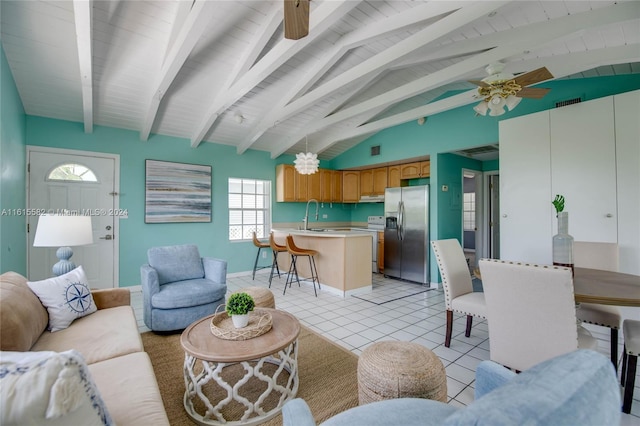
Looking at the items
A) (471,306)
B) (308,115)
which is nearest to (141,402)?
(471,306)

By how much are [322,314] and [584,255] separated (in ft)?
8.90

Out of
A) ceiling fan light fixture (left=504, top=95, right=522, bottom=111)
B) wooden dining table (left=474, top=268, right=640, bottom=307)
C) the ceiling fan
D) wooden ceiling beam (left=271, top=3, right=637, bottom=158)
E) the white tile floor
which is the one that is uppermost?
wooden ceiling beam (left=271, top=3, right=637, bottom=158)

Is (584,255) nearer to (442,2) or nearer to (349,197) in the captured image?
(442,2)

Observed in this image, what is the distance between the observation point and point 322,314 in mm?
3449

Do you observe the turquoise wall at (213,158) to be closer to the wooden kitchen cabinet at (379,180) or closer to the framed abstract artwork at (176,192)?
the framed abstract artwork at (176,192)

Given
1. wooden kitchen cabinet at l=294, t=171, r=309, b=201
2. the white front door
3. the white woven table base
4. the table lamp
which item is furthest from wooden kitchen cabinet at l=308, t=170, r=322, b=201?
the white woven table base

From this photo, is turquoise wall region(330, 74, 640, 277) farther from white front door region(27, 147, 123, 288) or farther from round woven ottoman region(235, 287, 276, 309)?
white front door region(27, 147, 123, 288)

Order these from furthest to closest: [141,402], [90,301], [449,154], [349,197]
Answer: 1. [349,197]
2. [449,154]
3. [90,301]
4. [141,402]

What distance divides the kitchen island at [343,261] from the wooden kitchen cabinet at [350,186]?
2381 millimetres

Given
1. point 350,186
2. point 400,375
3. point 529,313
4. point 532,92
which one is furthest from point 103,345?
point 350,186

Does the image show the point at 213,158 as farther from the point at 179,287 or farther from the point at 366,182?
the point at 366,182

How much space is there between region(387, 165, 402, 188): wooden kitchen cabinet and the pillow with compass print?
16.8ft

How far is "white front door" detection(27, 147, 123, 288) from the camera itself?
12.6 feet

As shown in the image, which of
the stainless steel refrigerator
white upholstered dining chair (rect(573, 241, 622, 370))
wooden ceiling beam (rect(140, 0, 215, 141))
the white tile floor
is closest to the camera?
white upholstered dining chair (rect(573, 241, 622, 370))
